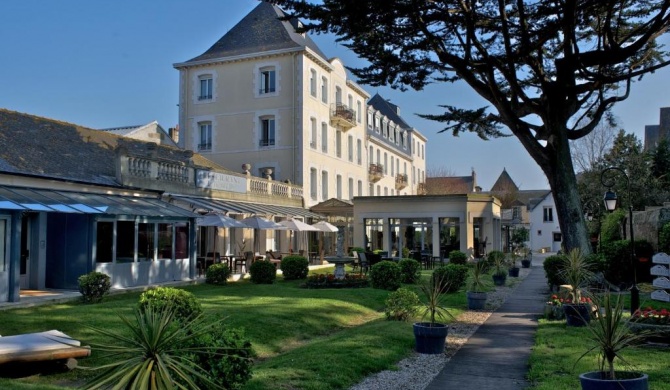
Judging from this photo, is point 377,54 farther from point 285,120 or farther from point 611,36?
point 285,120

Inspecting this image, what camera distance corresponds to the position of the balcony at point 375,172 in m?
42.9

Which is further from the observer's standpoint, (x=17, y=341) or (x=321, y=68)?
(x=321, y=68)

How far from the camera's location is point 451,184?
7831cm

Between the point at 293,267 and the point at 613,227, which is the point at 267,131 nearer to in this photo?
the point at 293,267

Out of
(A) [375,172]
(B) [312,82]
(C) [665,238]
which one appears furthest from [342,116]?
(C) [665,238]

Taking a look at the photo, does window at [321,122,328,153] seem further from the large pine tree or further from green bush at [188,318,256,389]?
green bush at [188,318,256,389]

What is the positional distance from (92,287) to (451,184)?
68.3 m

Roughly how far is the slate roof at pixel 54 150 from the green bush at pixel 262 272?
17.0 feet

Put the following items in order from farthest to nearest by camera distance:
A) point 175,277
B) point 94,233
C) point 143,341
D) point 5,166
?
1. point 175,277
2. point 94,233
3. point 5,166
4. point 143,341

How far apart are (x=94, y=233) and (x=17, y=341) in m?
8.62

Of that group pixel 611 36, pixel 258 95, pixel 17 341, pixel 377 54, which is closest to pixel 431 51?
pixel 377 54

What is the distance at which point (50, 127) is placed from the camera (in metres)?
19.7

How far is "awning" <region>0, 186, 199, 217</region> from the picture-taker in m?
13.4

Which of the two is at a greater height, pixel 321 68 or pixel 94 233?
pixel 321 68
